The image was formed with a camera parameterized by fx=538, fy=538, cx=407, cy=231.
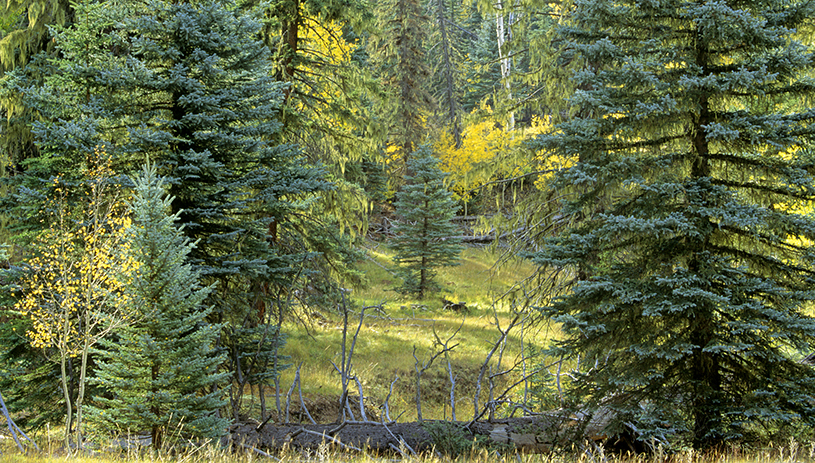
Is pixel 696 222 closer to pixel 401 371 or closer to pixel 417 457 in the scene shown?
pixel 417 457

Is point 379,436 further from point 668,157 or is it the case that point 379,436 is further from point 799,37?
point 799,37

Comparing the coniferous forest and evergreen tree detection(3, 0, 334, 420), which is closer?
the coniferous forest

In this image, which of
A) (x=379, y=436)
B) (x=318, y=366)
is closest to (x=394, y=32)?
(x=318, y=366)

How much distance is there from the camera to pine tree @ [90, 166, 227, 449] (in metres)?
5.79

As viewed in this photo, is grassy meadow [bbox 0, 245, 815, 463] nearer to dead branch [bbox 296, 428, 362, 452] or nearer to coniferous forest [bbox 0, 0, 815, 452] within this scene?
dead branch [bbox 296, 428, 362, 452]

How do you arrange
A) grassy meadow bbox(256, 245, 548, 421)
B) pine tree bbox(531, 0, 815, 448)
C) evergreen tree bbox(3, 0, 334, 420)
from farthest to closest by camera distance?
grassy meadow bbox(256, 245, 548, 421) < evergreen tree bbox(3, 0, 334, 420) < pine tree bbox(531, 0, 815, 448)

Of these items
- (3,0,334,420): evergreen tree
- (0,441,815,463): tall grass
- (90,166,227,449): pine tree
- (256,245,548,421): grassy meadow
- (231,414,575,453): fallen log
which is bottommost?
(256,245,548,421): grassy meadow

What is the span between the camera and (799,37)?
22.3 ft

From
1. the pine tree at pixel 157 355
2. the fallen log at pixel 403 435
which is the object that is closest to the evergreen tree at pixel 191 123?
the fallen log at pixel 403 435

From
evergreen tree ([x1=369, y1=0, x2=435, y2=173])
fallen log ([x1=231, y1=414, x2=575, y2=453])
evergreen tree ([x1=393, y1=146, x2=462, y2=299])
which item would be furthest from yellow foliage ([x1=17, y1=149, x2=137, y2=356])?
evergreen tree ([x1=369, y1=0, x2=435, y2=173])

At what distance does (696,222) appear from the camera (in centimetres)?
634

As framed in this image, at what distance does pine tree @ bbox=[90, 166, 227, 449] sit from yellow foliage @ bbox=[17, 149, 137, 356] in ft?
3.03

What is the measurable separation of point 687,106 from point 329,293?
7254mm

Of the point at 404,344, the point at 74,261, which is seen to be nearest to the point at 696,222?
the point at 74,261
